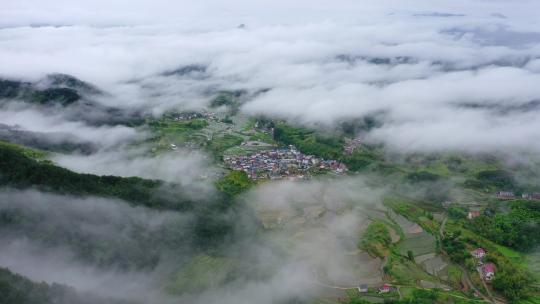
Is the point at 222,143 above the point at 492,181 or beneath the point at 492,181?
above

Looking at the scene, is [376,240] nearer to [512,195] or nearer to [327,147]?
[512,195]

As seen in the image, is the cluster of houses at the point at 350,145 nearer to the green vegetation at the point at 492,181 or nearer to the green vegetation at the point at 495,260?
the green vegetation at the point at 492,181

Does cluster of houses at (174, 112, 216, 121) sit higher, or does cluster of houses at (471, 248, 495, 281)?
cluster of houses at (174, 112, 216, 121)

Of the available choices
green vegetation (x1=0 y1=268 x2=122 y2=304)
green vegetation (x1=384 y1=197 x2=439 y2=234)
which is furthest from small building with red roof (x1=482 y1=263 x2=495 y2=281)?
green vegetation (x1=0 y1=268 x2=122 y2=304)

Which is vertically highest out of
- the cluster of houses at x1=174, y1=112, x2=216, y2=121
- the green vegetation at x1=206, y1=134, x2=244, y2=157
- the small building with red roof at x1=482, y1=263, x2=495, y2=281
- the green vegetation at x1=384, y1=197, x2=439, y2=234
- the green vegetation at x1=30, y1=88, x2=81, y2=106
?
the green vegetation at x1=30, y1=88, x2=81, y2=106

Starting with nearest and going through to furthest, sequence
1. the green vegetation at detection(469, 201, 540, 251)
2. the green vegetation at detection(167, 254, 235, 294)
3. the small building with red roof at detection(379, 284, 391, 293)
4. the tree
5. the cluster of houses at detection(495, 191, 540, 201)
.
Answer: the green vegetation at detection(167, 254, 235, 294)
the small building with red roof at detection(379, 284, 391, 293)
the tree
the green vegetation at detection(469, 201, 540, 251)
the cluster of houses at detection(495, 191, 540, 201)

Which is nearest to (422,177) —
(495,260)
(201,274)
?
(495,260)

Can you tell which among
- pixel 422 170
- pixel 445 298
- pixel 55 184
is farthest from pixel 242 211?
pixel 422 170

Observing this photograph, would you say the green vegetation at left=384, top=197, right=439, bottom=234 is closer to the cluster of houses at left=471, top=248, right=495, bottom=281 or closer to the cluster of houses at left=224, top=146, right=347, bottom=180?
the cluster of houses at left=471, top=248, right=495, bottom=281
